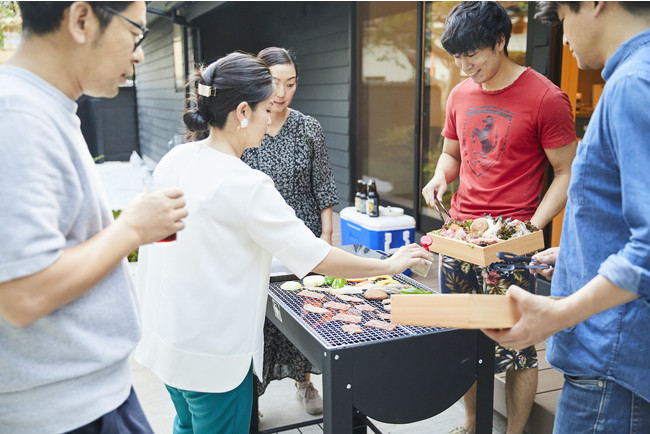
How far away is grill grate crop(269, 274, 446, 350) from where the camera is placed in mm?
1898

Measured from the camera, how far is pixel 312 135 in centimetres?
305

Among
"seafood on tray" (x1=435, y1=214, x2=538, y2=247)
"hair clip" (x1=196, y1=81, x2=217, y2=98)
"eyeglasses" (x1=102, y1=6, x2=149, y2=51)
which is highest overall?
"eyeglasses" (x1=102, y1=6, x2=149, y2=51)

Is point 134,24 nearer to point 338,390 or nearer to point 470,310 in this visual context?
point 470,310

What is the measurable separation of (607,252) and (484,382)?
0.95m

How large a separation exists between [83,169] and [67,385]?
1.44ft

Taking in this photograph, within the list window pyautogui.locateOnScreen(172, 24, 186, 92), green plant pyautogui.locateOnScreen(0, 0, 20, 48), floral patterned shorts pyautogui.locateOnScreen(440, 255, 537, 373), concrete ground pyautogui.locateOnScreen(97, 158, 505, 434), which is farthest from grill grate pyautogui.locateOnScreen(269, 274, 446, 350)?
window pyautogui.locateOnScreen(172, 24, 186, 92)

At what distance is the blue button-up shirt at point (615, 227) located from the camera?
1196mm

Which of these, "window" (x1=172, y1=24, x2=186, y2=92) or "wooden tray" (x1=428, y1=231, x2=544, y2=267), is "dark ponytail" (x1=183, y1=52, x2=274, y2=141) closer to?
"wooden tray" (x1=428, y1=231, x2=544, y2=267)

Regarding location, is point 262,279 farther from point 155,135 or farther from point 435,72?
point 155,135

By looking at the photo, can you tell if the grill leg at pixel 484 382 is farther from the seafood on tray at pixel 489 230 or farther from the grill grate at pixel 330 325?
the seafood on tray at pixel 489 230

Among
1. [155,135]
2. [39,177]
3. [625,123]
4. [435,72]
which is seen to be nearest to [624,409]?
[625,123]

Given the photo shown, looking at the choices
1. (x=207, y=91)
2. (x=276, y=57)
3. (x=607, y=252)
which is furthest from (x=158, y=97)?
(x=607, y=252)

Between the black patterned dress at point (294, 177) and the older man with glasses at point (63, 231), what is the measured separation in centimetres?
169

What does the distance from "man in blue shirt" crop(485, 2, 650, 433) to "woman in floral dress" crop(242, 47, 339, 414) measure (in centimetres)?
169
